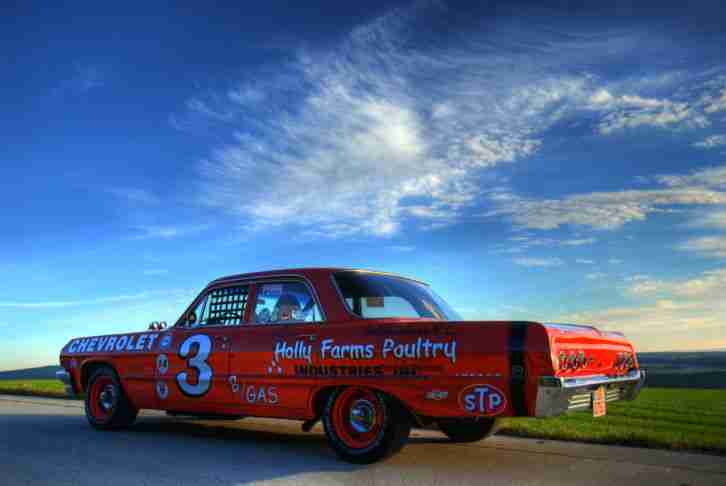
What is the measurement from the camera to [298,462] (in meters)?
6.00

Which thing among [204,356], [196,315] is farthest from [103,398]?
[204,356]

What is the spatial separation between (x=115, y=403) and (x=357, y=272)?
12.9 feet

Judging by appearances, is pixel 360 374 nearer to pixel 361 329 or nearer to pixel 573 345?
pixel 361 329

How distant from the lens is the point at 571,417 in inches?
383

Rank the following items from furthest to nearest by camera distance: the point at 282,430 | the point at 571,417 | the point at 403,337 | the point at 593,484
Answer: the point at 571,417, the point at 282,430, the point at 403,337, the point at 593,484

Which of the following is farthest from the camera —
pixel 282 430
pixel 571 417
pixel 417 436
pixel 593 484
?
pixel 571 417

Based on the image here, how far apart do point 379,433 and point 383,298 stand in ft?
4.50

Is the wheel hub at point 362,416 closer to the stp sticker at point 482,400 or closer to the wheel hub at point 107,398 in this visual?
the stp sticker at point 482,400

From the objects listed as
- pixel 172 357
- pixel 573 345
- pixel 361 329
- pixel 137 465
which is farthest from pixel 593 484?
pixel 172 357

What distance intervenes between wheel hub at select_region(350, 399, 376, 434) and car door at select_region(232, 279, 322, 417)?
Answer: 1.69 ft

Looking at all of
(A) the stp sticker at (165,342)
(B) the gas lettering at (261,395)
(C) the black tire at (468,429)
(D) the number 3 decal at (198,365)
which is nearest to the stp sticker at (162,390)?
(D) the number 3 decal at (198,365)

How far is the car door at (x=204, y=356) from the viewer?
7.09m

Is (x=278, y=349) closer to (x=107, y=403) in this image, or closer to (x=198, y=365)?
(x=198, y=365)

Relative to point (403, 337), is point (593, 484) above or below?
below
